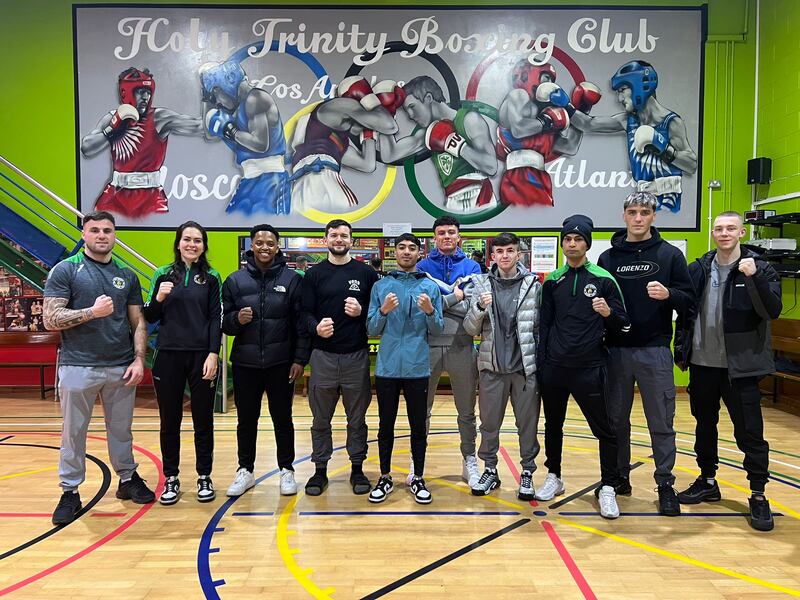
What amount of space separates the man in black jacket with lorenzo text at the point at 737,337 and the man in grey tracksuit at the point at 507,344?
3.52ft

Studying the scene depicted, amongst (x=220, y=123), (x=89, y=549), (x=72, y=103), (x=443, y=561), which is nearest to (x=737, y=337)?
(x=443, y=561)

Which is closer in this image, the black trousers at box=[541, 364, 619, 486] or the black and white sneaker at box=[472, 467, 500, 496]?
the black trousers at box=[541, 364, 619, 486]

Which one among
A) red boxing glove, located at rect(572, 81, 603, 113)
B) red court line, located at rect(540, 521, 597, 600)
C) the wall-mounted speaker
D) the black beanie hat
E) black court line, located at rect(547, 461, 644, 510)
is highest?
red boxing glove, located at rect(572, 81, 603, 113)

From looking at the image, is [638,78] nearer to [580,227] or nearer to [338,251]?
[580,227]

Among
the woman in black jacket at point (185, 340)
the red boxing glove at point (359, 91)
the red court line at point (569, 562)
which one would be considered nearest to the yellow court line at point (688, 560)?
the red court line at point (569, 562)

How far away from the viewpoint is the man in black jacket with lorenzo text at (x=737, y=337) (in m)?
3.21

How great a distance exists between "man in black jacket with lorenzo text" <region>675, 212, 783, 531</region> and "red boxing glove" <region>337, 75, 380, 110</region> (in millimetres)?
5194

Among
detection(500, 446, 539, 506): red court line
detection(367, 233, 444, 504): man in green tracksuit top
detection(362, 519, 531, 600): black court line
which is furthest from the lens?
detection(500, 446, 539, 506): red court line

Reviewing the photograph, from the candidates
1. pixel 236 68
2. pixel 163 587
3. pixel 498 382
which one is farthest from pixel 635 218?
pixel 236 68

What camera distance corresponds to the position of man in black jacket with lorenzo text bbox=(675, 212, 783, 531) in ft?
10.5

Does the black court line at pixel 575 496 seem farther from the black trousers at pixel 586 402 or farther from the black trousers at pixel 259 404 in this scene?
the black trousers at pixel 259 404

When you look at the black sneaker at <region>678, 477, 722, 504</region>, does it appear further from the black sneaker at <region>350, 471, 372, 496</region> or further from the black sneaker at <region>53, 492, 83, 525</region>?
the black sneaker at <region>53, 492, 83, 525</region>

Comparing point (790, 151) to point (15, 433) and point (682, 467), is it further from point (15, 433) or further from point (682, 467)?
point (15, 433)

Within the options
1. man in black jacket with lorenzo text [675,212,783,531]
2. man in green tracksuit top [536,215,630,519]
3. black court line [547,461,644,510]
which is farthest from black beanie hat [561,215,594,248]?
black court line [547,461,644,510]
